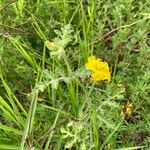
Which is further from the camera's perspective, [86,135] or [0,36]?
[0,36]

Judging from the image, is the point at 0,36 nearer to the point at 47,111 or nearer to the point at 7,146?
the point at 47,111

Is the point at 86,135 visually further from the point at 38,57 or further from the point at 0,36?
the point at 0,36

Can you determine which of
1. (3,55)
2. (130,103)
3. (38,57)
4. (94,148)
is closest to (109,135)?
(94,148)

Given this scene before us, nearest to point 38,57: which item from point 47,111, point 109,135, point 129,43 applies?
point 47,111

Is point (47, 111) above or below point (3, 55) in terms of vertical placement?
below

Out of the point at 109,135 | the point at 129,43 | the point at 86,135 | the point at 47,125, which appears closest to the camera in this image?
the point at 86,135

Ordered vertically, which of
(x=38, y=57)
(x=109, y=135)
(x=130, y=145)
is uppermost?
(x=38, y=57)

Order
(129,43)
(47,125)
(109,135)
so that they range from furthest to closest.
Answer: (129,43)
(47,125)
(109,135)
